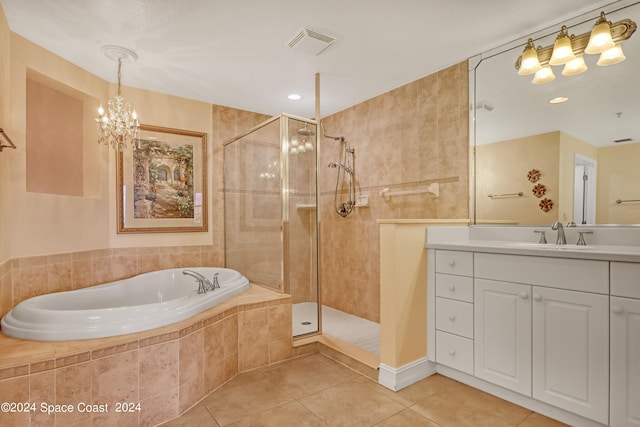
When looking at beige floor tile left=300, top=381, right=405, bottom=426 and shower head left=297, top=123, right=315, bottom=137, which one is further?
shower head left=297, top=123, right=315, bottom=137

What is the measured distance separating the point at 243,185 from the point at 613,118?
287 centimetres

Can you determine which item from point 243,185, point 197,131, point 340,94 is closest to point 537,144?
point 340,94

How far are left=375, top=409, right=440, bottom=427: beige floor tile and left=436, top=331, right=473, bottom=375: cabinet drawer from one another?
0.44m

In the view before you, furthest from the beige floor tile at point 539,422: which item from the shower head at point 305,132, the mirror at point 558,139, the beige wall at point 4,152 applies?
the beige wall at point 4,152

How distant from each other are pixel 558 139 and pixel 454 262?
1067 millimetres

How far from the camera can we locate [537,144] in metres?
2.18

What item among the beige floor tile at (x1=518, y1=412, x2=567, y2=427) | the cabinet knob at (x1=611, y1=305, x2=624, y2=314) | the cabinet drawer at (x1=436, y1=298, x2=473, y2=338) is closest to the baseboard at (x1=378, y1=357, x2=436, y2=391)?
the cabinet drawer at (x1=436, y1=298, x2=473, y2=338)

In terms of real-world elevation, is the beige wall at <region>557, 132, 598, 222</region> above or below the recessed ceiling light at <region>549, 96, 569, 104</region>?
below

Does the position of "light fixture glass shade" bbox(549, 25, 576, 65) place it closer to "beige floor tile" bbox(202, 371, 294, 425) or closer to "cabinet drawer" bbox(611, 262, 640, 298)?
"cabinet drawer" bbox(611, 262, 640, 298)

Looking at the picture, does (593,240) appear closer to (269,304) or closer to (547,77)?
(547,77)

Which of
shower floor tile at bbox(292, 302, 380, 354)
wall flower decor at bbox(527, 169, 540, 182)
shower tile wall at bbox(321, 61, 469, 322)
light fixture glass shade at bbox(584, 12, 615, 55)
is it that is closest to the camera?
light fixture glass shade at bbox(584, 12, 615, 55)

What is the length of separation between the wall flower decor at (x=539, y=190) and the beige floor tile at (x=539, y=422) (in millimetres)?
1319

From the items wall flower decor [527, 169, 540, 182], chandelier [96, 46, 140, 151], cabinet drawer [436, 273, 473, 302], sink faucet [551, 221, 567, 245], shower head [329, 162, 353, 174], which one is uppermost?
chandelier [96, 46, 140, 151]

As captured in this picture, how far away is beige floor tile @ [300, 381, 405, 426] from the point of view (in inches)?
68.5
